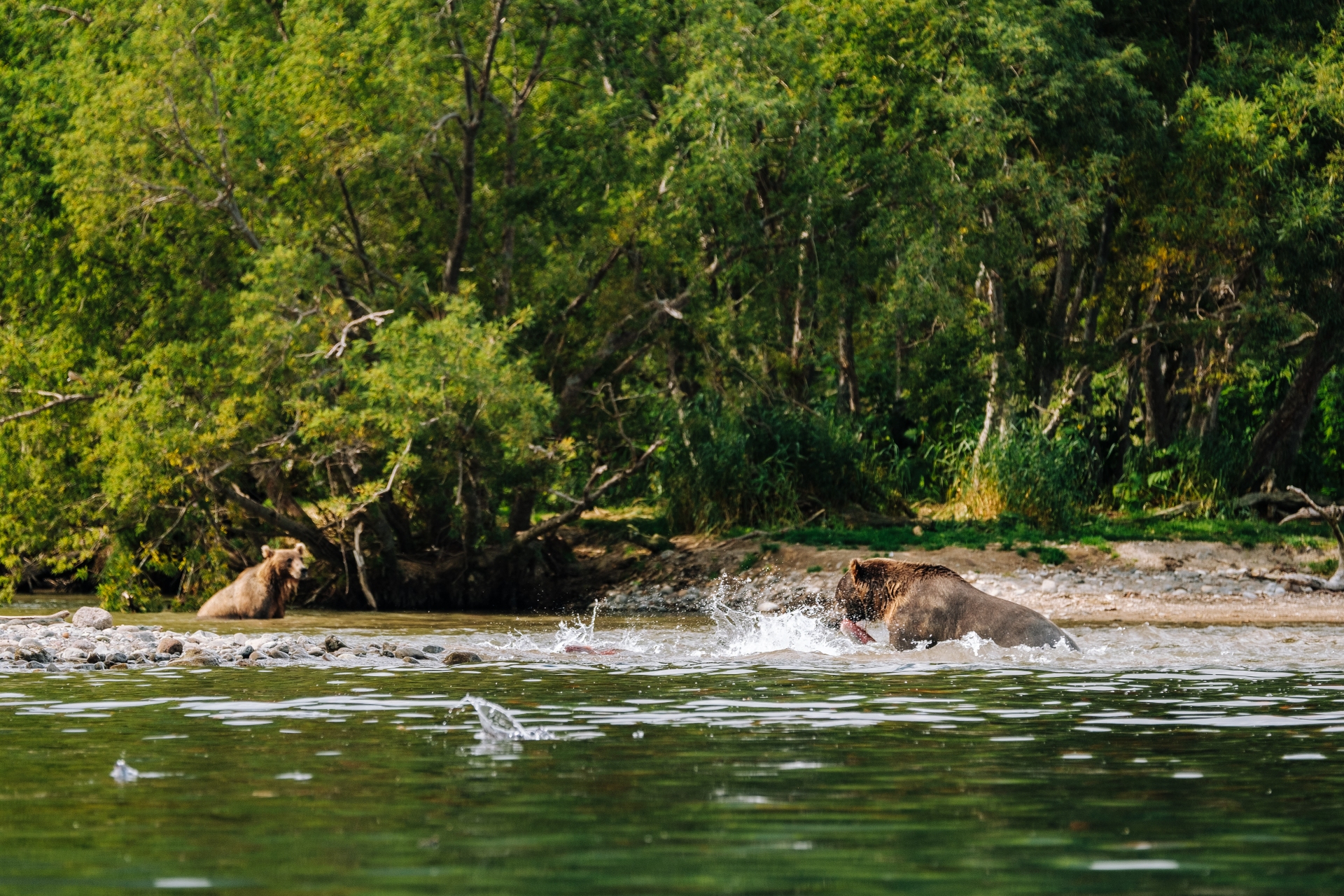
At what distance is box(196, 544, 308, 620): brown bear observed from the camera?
23578 millimetres

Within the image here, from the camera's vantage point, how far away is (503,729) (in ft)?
31.7

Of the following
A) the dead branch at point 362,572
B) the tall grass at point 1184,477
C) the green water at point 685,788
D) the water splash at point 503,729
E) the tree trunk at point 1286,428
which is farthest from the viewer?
the tree trunk at point 1286,428

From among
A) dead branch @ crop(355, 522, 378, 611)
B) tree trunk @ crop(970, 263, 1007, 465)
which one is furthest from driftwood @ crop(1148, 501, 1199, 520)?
dead branch @ crop(355, 522, 378, 611)

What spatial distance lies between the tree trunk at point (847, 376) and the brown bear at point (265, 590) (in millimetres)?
12551

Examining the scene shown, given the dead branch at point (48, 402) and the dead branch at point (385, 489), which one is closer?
the dead branch at point (385, 489)

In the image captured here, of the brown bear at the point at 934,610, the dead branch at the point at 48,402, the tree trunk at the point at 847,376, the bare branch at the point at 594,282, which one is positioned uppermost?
the bare branch at the point at 594,282

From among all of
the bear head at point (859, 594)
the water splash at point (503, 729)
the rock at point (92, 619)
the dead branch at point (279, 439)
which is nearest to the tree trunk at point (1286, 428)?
the dead branch at point (279, 439)

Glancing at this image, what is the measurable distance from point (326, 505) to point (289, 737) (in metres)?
18.4

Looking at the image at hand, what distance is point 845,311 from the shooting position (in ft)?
101

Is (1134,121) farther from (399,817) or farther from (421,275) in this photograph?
(399,817)

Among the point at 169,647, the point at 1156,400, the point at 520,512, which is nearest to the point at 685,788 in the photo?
the point at 169,647

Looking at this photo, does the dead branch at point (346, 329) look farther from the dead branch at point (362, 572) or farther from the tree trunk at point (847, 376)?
the tree trunk at point (847, 376)

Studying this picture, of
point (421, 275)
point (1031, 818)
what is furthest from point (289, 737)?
point (421, 275)

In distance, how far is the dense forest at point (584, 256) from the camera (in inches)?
999
